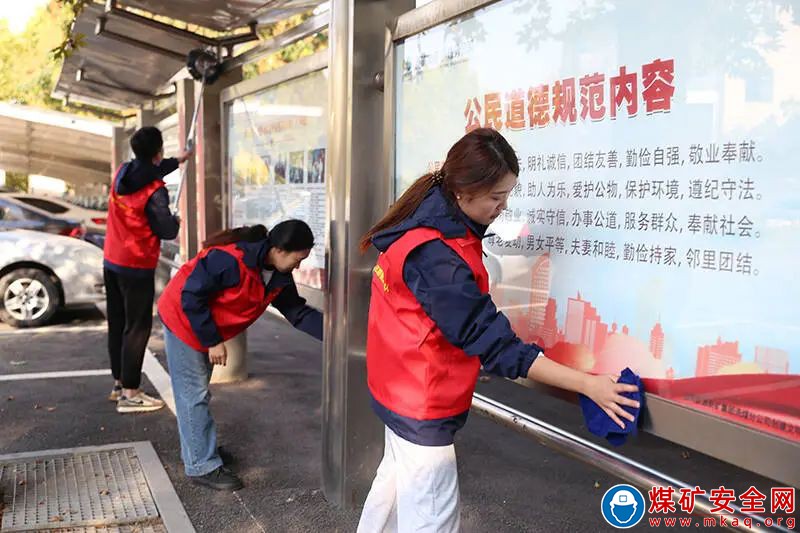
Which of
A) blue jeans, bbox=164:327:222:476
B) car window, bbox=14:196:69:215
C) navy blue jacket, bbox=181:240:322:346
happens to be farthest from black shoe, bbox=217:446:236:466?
car window, bbox=14:196:69:215

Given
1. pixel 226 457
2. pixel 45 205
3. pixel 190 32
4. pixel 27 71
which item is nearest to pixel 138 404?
pixel 226 457

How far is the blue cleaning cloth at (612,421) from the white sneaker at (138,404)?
11.9 ft

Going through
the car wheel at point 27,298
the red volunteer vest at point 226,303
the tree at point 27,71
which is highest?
the tree at point 27,71

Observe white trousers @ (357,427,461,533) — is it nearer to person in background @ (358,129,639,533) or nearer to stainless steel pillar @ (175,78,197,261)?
person in background @ (358,129,639,533)

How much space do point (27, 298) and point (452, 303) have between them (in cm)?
739

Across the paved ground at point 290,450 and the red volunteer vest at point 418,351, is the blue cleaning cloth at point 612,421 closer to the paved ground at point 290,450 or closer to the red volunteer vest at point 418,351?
the red volunteer vest at point 418,351

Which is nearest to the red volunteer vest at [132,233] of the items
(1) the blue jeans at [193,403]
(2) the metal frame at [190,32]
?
(2) the metal frame at [190,32]

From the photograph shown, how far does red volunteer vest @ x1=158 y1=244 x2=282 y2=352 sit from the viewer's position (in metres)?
3.54

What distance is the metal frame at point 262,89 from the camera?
13.4 feet

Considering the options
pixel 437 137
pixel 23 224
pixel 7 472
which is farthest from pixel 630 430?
pixel 23 224

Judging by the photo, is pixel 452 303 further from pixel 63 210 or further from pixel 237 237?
pixel 63 210

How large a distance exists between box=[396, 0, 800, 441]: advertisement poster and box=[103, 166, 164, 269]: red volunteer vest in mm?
2797

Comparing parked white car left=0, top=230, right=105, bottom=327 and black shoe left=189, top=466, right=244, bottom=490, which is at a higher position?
parked white car left=0, top=230, right=105, bottom=327

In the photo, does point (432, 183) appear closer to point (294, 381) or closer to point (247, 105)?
point (247, 105)
